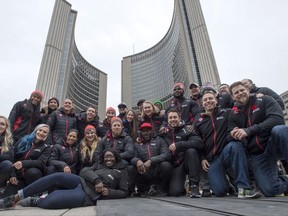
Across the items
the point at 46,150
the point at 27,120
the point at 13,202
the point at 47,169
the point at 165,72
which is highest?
the point at 165,72

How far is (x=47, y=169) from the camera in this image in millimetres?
3582

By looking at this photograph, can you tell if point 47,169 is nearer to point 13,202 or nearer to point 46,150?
point 46,150

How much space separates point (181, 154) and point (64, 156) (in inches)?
81.7

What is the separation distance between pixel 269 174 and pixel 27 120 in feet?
14.5

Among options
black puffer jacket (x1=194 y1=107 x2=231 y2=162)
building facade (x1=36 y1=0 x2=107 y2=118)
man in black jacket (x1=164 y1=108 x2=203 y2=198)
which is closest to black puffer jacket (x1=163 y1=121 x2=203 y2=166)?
man in black jacket (x1=164 y1=108 x2=203 y2=198)

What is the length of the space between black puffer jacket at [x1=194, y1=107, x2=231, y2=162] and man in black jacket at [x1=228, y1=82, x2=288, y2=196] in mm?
282

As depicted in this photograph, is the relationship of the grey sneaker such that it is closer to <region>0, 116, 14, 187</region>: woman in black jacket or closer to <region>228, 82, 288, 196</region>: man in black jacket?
<region>0, 116, 14, 187</region>: woman in black jacket

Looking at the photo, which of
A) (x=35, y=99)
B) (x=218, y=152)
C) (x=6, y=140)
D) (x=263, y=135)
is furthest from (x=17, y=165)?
(x=263, y=135)

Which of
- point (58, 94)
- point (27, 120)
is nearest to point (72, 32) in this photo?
point (58, 94)

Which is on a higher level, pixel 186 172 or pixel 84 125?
pixel 84 125

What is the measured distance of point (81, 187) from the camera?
2570mm

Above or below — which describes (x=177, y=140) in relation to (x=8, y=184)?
above

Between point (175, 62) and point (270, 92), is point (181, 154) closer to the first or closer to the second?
point (270, 92)

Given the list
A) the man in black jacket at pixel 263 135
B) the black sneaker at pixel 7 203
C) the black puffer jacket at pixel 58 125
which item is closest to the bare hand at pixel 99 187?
the black sneaker at pixel 7 203
